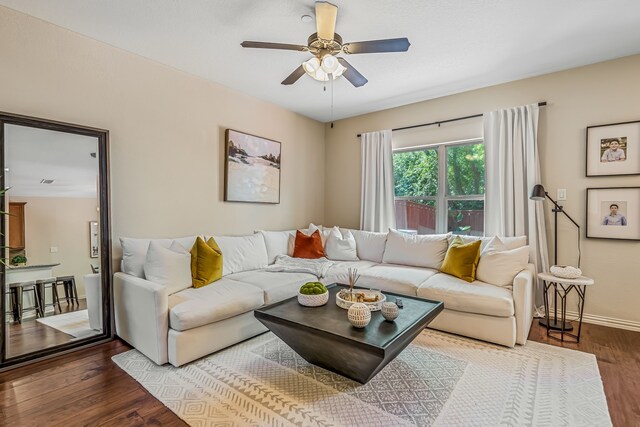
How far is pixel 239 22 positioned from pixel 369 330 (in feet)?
8.24

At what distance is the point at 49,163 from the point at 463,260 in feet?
12.5

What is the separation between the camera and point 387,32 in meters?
2.62

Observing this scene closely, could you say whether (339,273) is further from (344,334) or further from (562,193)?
(562,193)

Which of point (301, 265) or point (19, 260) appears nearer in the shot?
point (19, 260)

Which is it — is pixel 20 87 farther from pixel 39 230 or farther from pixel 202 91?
pixel 202 91

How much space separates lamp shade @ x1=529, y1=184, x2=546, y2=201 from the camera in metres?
3.10

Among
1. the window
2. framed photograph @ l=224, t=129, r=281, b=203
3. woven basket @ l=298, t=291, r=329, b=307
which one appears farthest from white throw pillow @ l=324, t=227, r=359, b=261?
woven basket @ l=298, t=291, r=329, b=307

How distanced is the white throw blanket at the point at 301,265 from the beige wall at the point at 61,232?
1.72 meters

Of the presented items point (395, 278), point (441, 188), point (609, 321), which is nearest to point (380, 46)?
point (395, 278)

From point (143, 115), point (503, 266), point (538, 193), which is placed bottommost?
point (503, 266)

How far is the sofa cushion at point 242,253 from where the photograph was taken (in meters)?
3.31

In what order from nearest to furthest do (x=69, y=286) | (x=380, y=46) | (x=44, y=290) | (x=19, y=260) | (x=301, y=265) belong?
(x=380, y=46) < (x=19, y=260) < (x=44, y=290) < (x=69, y=286) < (x=301, y=265)

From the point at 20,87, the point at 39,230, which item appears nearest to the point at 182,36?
the point at 20,87

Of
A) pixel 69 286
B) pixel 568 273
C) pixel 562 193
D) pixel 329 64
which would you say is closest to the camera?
pixel 329 64
